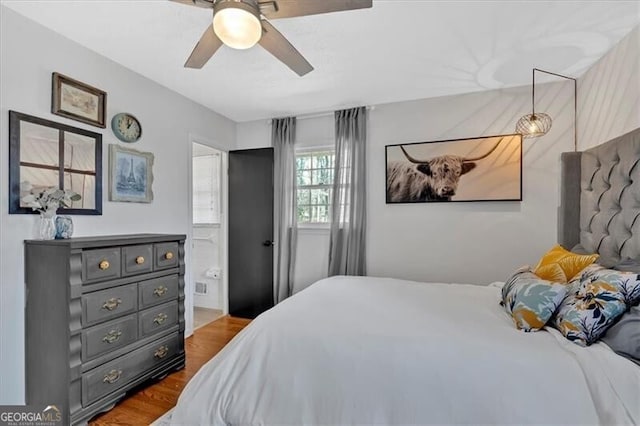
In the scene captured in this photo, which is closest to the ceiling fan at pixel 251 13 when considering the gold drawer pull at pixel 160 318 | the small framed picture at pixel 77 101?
the small framed picture at pixel 77 101

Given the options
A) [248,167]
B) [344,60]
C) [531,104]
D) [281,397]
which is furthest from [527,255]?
[248,167]

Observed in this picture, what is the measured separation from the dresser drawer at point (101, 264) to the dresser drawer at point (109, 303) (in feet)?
0.33

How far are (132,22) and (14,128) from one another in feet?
3.19

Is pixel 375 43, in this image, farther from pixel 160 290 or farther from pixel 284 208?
pixel 160 290

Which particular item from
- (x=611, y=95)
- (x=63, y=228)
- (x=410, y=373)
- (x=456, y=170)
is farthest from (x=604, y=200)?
(x=63, y=228)

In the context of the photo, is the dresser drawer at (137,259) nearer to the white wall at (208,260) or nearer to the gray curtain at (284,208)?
the gray curtain at (284,208)

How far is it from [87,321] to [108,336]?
7.4 inches

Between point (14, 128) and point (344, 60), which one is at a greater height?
point (344, 60)

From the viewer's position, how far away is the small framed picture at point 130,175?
7.94ft

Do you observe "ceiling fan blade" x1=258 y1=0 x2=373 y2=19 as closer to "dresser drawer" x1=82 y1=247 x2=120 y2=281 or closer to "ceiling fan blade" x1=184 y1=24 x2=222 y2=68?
"ceiling fan blade" x1=184 y1=24 x2=222 y2=68

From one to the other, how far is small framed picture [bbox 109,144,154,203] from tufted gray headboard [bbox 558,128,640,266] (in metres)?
3.40

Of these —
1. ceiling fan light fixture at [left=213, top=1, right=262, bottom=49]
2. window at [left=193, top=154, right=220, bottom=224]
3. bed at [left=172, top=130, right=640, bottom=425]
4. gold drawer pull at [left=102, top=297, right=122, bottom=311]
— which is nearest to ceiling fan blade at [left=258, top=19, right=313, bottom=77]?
ceiling fan light fixture at [left=213, top=1, right=262, bottom=49]

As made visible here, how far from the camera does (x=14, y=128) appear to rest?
1805mm

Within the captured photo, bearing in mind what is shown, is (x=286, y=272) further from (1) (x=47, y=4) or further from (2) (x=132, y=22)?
(1) (x=47, y=4)
